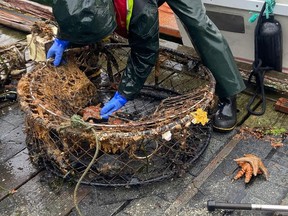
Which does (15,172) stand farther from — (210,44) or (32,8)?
(32,8)

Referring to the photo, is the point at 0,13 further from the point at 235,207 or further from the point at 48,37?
the point at 235,207

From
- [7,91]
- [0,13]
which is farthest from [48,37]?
[0,13]

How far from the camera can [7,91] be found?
523 centimetres

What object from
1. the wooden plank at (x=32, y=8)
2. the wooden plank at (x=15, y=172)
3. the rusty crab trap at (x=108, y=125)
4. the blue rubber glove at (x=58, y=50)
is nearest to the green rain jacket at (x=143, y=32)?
the rusty crab trap at (x=108, y=125)

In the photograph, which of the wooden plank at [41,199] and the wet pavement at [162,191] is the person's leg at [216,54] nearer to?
the wet pavement at [162,191]

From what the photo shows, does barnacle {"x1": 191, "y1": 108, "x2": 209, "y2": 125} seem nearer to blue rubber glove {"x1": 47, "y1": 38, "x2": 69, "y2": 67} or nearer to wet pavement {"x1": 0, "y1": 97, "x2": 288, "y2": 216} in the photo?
wet pavement {"x1": 0, "y1": 97, "x2": 288, "y2": 216}

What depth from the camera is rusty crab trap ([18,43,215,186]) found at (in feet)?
11.2

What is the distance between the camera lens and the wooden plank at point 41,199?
3.67m

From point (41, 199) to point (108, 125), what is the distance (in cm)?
101

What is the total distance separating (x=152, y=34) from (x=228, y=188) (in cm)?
157

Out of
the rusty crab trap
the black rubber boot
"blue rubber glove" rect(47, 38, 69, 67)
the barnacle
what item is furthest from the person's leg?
"blue rubber glove" rect(47, 38, 69, 67)

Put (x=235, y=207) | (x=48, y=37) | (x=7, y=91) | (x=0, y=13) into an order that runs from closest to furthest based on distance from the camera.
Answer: (x=235, y=207)
(x=48, y=37)
(x=7, y=91)
(x=0, y=13)

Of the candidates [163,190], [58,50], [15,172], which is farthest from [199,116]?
[15,172]

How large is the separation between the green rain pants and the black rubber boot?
116 mm
